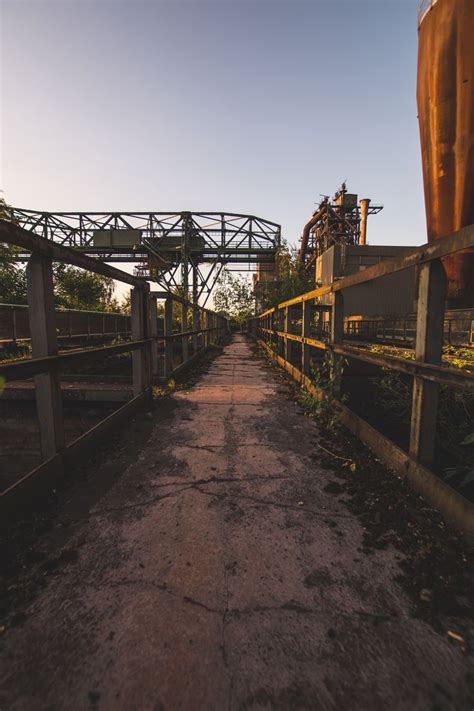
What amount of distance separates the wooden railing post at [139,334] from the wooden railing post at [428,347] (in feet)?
9.55

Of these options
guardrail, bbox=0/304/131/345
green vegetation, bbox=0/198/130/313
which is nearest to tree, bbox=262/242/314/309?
guardrail, bbox=0/304/131/345

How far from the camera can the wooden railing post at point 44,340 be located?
6.07 feet

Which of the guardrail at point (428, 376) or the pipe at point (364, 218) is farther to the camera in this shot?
the pipe at point (364, 218)

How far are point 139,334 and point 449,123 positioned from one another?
231 inches

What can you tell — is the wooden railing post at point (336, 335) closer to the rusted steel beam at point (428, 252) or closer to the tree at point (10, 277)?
the rusted steel beam at point (428, 252)

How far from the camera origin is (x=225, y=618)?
3.50 feet

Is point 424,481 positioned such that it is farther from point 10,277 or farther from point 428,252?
point 10,277

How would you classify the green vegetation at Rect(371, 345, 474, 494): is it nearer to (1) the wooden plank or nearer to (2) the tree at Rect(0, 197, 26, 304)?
(1) the wooden plank

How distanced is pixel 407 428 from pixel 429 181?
449cm

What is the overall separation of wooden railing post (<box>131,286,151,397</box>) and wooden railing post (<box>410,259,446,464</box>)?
9.55ft

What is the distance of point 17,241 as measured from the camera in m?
1.65

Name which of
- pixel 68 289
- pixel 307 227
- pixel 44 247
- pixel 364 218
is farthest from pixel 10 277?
pixel 364 218

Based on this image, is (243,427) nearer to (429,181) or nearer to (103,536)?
(103,536)

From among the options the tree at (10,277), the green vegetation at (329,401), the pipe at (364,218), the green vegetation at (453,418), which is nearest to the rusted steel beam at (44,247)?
the green vegetation at (329,401)
